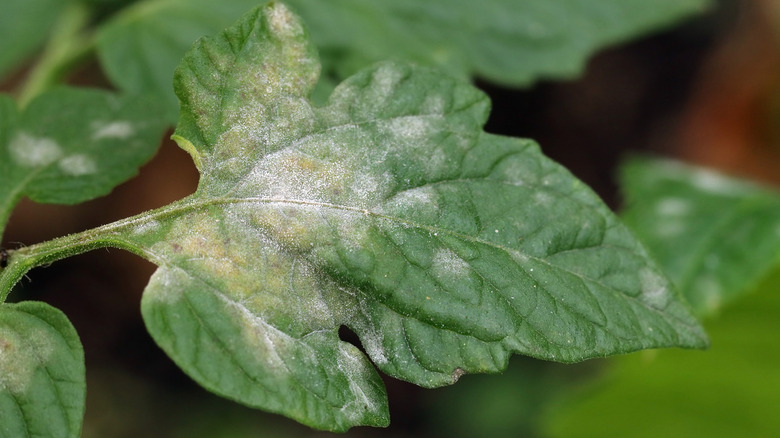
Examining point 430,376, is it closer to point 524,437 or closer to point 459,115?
point 459,115

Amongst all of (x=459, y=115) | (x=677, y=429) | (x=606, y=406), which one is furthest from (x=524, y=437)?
(x=459, y=115)

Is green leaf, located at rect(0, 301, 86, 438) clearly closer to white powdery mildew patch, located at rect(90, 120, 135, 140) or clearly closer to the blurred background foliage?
white powdery mildew patch, located at rect(90, 120, 135, 140)

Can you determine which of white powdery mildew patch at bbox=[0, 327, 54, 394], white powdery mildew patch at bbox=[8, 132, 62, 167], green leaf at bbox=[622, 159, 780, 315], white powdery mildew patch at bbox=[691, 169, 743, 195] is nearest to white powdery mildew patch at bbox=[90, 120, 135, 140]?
white powdery mildew patch at bbox=[8, 132, 62, 167]

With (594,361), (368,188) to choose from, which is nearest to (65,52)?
(368,188)

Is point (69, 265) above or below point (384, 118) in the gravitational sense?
below

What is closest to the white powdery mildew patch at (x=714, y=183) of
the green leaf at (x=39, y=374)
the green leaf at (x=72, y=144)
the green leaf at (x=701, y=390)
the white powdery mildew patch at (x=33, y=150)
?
the green leaf at (x=701, y=390)

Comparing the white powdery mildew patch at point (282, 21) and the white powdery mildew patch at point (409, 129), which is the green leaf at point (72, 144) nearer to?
the white powdery mildew patch at point (282, 21)
